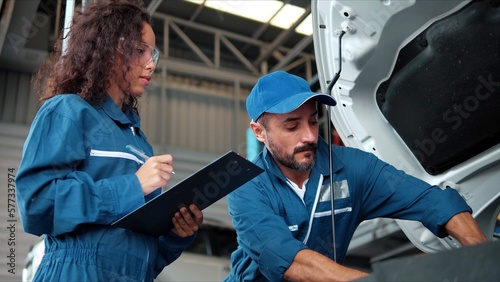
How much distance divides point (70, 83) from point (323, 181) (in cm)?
88

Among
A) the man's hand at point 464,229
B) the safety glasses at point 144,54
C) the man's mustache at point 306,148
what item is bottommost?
the man's hand at point 464,229

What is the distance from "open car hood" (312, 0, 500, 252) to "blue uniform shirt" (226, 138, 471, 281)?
7.2 inches

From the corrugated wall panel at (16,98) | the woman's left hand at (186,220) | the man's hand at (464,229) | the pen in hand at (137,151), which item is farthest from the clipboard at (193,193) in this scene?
the corrugated wall panel at (16,98)

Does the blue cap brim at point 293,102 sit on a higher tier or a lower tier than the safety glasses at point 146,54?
lower

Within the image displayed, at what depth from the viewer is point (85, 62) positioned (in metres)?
1.75

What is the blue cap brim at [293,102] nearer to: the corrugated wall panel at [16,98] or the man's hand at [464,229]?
the man's hand at [464,229]

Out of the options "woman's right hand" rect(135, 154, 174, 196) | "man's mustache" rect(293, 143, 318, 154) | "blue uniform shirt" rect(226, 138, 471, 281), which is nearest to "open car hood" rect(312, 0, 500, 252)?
"blue uniform shirt" rect(226, 138, 471, 281)

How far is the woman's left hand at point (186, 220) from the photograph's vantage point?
5.49 feet

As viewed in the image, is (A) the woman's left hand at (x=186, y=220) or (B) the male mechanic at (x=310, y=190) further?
(B) the male mechanic at (x=310, y=190)

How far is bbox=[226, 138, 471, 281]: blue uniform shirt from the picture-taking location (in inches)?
76.8

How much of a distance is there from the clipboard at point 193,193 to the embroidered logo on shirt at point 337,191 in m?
0.56

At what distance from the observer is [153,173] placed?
1.57 meters

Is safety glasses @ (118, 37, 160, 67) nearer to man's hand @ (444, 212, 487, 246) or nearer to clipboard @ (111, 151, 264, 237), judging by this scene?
clipboard @ (111, 151, 264, 237)

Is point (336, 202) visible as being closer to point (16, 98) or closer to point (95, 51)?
point (95, 51)
